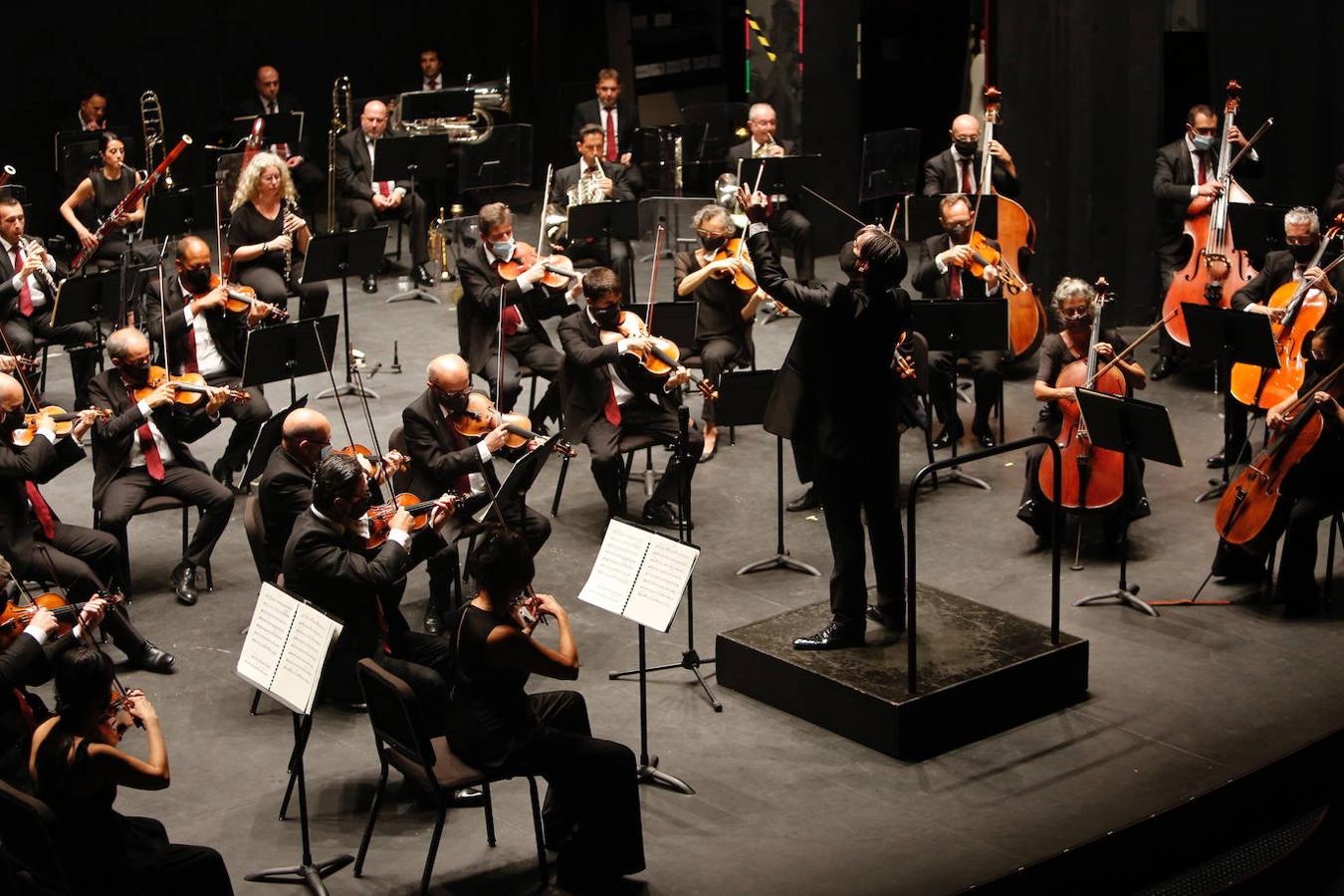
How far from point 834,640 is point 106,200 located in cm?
734

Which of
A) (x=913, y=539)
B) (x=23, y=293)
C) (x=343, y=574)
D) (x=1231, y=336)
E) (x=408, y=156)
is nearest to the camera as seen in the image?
(x=913, y=539)

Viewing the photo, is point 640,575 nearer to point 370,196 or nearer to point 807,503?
point 807,503

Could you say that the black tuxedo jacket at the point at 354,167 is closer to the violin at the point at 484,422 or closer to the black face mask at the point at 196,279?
the black face mask at the point at 196,279

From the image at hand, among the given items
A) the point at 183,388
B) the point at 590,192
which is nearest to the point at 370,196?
the point at 590,192

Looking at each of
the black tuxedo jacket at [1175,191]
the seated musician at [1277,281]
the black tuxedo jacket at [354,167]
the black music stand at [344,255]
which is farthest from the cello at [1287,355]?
the black tuxedo jacket at [354,167]

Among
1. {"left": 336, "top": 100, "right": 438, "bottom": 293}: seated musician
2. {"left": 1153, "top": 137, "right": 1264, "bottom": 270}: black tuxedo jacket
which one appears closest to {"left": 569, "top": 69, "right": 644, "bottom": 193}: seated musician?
{"left": 336, "top": 100, "right": 438, "bottom": 293}: seated musician

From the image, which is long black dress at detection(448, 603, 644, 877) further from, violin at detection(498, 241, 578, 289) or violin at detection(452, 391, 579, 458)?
violin at detection(498, 241, 578, 289)

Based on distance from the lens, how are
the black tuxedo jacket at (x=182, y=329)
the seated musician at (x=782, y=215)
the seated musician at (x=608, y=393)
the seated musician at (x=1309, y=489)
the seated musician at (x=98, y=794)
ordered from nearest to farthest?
the seated musician at (x=98, y=794), the seated musician at (x=1309, y=489), the seated musician at (x=608, y=393), the black tuxedo jacket at (x=182, y=329), the seated musician at (x=782, y=215)

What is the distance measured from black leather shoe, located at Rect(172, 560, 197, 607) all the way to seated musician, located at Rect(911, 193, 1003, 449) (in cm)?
398

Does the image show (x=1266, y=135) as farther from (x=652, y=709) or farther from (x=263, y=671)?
(x=263, y=671)

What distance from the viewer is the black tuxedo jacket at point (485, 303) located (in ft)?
31.4

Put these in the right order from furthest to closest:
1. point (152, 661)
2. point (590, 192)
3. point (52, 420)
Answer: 1. point (590, 192)
2. point (52, 420)
3. point (152, 661)

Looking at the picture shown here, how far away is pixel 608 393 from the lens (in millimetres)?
8461

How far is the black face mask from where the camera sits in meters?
8.97
